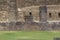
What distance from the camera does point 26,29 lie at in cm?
2961

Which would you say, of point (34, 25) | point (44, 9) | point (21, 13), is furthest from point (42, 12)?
point (21, 13)

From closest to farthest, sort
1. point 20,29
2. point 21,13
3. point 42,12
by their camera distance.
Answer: point 20,29, point 42,12, point 21,13

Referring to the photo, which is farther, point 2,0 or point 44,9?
point 2,0

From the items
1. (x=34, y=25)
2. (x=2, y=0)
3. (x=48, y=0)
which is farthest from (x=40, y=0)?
(x=34, y=25)

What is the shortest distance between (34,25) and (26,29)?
0.72m

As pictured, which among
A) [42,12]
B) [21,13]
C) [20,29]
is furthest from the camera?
[21,13]

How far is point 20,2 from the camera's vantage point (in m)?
43.0

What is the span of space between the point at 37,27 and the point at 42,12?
320cm

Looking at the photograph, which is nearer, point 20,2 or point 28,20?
point 28,20

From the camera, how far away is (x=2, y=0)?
141ft

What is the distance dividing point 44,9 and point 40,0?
970cm

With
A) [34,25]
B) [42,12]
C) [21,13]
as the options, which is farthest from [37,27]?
[21,13]

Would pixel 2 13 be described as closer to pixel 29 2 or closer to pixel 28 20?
pixel 29 2

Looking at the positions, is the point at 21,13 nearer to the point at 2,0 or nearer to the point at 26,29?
the point at 2,0
